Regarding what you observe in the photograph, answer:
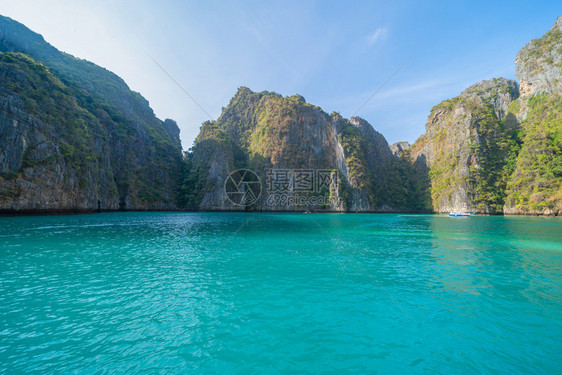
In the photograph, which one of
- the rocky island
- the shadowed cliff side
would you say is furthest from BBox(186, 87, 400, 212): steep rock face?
the rocky island

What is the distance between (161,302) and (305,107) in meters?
126

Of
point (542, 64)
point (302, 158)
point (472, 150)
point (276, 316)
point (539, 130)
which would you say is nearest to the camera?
point (276, 316)

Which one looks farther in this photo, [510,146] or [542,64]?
[542,64]

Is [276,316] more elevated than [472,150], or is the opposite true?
[472,150]

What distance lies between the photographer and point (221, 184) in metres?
104

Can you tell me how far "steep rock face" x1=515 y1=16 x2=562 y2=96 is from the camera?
89.1m

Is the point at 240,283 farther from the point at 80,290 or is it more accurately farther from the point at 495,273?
the point at 495,273

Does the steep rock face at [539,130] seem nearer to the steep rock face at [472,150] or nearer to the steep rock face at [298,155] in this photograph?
the steep rock face at [472,150]

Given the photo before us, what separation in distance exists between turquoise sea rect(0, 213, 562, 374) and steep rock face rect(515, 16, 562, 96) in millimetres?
126825

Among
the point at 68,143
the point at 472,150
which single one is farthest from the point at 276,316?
the point at 472,150

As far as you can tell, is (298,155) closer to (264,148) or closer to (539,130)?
(264,148)

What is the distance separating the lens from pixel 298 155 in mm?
115000

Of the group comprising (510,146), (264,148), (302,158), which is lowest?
(302,158)

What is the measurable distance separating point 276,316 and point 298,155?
110 m
